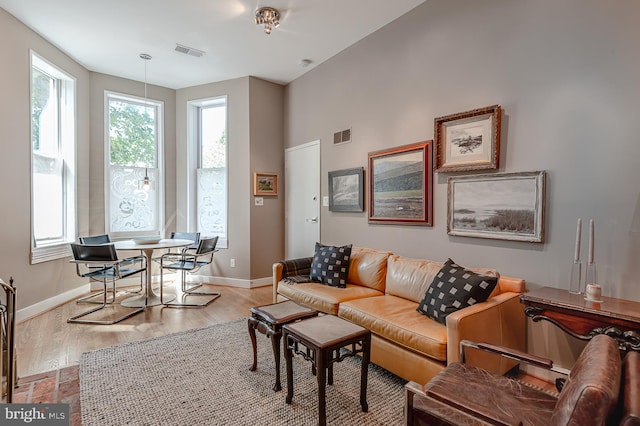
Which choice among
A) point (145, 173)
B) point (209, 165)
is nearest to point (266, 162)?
point (209, 165)

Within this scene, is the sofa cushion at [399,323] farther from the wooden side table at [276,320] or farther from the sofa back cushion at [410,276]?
the wooden side table at [276,320]

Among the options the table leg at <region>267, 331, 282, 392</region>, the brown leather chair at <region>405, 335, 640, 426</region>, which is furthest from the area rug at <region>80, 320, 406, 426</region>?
the brown leather chair at <region>405, 335, 640, 426</region>

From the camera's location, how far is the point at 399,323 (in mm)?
2258

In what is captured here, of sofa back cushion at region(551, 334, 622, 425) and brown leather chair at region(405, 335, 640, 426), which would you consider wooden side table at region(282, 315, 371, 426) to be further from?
sofa back cushion at region(551, 334, 622, 425)

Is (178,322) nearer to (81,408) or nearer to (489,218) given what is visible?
(81,408)

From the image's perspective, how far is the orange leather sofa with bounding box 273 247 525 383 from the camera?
1.99 meters

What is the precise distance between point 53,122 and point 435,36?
4.77m

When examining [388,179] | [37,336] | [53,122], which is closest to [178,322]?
[37,336]

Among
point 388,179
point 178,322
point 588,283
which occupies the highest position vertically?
point 388,179

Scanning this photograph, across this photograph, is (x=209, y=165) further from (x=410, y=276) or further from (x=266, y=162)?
(x=410, y=276)

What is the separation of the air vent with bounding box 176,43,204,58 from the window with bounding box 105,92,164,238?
1502mm

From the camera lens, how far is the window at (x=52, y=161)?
3.83m

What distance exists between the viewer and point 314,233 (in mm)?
4625

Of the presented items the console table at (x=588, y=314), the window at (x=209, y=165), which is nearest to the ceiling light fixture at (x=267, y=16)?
the window at (x=209, y=165)
